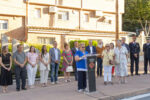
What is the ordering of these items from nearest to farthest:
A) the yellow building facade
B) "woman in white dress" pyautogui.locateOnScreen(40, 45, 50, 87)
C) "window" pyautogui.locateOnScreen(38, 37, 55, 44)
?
"woman in white dress" pyautogui.locateOnScreen(40, 45, 50, 87)
the yellow building facade
"window" pyautogui.locateOnScreen(38, 37, 55, 44)

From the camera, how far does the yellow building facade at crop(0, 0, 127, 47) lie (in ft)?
69.4

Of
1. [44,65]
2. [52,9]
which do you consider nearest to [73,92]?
[44,65]

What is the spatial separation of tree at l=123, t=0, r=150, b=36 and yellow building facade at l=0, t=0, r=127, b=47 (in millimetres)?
11289

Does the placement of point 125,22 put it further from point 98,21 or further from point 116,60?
point 116,60

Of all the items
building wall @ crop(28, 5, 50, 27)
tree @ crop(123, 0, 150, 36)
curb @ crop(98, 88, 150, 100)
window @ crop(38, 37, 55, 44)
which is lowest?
curb @ crop(98, 88, 150, 100)

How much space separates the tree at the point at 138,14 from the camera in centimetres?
3822

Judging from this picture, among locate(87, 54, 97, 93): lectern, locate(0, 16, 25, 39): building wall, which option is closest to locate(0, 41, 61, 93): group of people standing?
locate(87, 54, 97, 93): lectern

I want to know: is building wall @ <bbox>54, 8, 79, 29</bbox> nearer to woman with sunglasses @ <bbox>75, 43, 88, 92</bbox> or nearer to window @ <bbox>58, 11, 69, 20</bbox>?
window @ <bbox>58, 11, 69, 20</bbox>

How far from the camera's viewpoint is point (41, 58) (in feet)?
Answer: 34.8

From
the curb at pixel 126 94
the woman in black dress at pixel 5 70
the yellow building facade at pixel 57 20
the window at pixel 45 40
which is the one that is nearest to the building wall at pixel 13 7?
the yellow building facade at pixel 57 20

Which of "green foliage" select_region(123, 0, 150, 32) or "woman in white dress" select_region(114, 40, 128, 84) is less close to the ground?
"green foliage" select_region(123, 0, 150, 32)

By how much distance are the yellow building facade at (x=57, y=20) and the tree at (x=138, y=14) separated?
37.0ft

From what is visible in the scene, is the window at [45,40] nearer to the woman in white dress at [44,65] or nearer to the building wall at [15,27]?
the building wall at [15,27]

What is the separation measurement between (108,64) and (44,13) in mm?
13420
